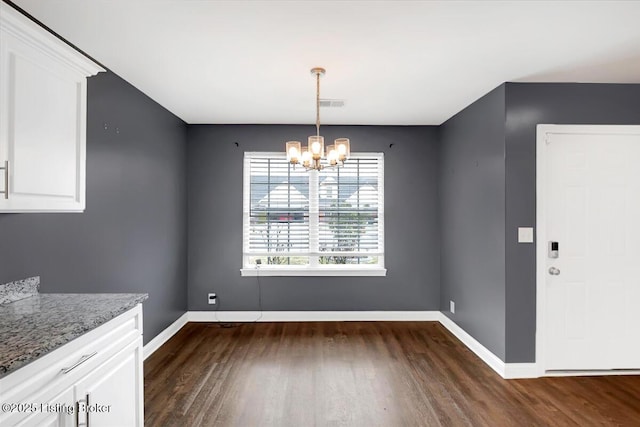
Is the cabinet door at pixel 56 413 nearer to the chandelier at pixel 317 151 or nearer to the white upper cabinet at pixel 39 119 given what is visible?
the white upper cabinet at pixel 39 119

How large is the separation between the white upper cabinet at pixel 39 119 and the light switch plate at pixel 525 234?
3422 millimetres

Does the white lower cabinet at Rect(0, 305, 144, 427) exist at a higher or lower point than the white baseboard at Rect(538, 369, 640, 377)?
higher

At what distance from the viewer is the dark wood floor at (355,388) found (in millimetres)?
2486

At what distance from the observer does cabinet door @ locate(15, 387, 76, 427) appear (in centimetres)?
123

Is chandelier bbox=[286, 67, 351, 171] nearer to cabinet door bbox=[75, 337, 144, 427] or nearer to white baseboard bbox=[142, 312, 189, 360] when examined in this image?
cabinet door bbox=[75, 337, 144, 427]

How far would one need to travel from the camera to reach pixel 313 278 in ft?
15.4

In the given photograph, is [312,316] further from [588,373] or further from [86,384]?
[86,384]

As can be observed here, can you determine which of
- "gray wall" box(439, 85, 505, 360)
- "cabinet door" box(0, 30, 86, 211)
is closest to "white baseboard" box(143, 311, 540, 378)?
"gray wall" box(439, 85, 505, 360)

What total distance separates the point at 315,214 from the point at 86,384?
3.50m

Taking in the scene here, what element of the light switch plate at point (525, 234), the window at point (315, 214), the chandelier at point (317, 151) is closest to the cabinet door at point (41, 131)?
the chandelier at point (317, 151)

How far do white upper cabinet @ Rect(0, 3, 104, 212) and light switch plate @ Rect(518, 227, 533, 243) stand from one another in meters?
3.42

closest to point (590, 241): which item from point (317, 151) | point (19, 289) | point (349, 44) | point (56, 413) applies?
point (317, 151)

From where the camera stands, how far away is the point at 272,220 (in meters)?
4.77

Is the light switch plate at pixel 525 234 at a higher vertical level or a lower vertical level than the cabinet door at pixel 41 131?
lower
